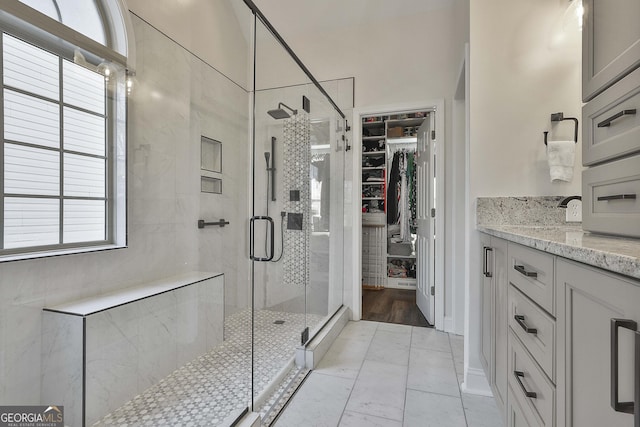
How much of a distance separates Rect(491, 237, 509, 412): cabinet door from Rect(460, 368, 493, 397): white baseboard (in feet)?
1.48

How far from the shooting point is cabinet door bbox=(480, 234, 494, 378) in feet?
5.04

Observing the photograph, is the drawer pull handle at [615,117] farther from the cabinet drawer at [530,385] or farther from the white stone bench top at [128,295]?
the white stone bench top at [128,295]

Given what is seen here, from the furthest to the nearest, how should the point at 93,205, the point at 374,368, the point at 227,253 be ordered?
1. the point at 227,253
2. the point at 374,368
3. the point at 93,205

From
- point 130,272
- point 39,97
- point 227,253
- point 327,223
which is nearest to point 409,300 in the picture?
point 327,223

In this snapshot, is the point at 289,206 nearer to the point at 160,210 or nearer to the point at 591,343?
the point at 160,210

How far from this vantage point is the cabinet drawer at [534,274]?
2.76ft

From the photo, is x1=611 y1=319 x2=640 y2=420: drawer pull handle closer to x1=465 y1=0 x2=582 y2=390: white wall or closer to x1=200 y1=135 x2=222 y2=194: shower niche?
x1=465 y1=0 x2=582 y2=390: white wall

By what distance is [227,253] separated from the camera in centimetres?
252

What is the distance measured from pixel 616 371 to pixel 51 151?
2.41 meters

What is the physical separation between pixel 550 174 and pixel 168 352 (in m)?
2.59

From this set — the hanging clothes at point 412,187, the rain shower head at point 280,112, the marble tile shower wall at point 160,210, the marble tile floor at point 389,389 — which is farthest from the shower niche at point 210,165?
the hanging clothes at point 412,187

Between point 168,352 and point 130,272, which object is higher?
point 130,272

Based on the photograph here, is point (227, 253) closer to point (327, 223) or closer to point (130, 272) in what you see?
point (130, 272)

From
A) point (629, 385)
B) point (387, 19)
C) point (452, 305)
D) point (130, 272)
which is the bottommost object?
point (452, 305)
